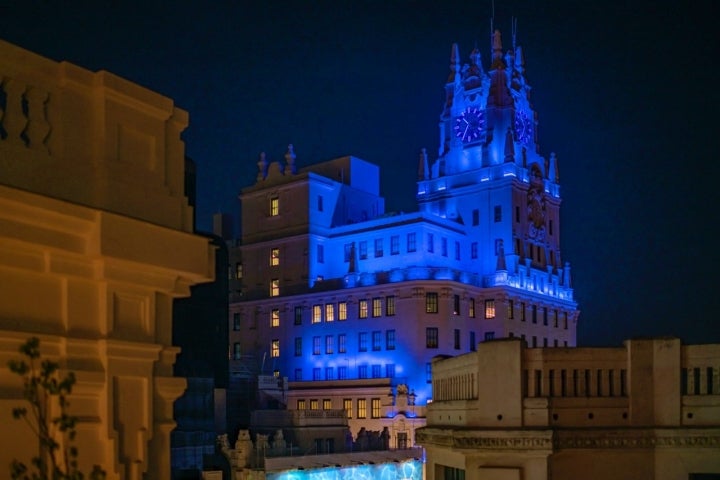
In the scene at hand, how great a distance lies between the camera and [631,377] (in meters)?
18.8

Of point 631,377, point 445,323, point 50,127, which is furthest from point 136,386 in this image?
point 445,323

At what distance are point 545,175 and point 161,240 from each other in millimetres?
81213

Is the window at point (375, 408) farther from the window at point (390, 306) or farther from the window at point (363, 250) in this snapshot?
the window at point (363, 250)

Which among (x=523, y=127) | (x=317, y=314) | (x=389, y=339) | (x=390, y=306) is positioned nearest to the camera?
(x=389, y=339)

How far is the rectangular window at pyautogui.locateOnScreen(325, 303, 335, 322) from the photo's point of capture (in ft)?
259

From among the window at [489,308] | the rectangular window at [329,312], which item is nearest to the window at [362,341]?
the rectangular window at [329,312]

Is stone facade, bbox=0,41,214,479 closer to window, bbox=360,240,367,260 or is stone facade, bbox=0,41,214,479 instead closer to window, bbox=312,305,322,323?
window, bbox=360,240,367,260

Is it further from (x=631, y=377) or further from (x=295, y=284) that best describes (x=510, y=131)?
(x=631, y=377)

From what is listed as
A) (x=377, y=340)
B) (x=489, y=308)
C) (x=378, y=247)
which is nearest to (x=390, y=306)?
(x=377, y=340)

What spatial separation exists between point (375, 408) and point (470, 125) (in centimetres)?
3136

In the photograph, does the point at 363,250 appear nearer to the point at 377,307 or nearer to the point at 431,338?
the point at 377,307

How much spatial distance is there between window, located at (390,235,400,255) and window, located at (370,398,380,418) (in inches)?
556

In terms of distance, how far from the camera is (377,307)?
76000 mm

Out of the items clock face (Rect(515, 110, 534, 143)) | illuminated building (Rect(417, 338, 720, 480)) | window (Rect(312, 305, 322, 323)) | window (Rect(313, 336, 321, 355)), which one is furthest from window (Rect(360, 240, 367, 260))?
illuminated building (Rect(417, 338, 720, 480))
